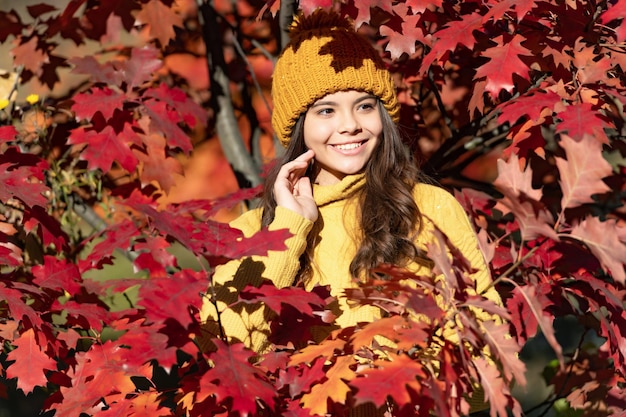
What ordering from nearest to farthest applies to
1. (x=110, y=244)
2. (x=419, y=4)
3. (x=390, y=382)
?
1. (x=390, y=382)
2. (x=419, y=4)
3. (x=110, y=244)

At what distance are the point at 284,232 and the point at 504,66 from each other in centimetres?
99

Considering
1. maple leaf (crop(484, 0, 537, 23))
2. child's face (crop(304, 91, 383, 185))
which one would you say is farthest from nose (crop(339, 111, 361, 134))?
maple leaf (crop(484, 0, 537, 23))

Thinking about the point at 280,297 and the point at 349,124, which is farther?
the point at 349,124

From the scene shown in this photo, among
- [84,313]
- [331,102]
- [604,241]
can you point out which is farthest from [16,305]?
[604,241]

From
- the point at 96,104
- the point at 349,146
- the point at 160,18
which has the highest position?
the point at 160,18

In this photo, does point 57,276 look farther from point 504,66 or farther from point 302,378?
point 504,66

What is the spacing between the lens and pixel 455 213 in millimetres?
2551

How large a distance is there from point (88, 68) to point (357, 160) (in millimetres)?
1124

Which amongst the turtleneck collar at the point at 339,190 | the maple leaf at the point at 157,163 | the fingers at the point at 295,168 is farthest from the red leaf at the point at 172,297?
the maple leaf at the point at 157,163

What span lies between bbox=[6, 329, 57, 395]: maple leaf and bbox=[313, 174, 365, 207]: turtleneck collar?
0.95m

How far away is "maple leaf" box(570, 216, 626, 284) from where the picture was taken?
67.3 inches

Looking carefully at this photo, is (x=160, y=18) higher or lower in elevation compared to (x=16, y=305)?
higher

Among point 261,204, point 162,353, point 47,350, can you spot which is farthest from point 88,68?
point 162,353

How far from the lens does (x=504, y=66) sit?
98.1 inches
